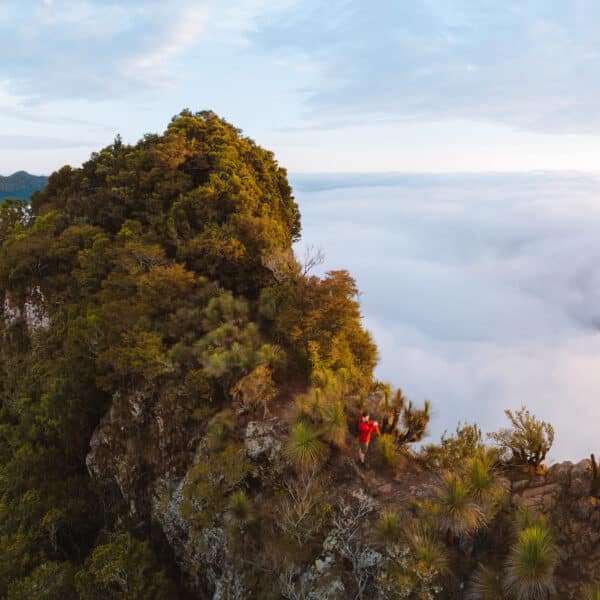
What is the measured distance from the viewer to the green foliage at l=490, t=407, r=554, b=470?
1260 cm

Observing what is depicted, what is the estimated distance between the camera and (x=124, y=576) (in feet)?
54.6

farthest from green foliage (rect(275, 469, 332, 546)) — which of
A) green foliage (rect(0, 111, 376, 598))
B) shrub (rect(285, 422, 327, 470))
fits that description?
shrub (rect(285, 422, 327, 470))

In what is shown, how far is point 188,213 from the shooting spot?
26.4 meters

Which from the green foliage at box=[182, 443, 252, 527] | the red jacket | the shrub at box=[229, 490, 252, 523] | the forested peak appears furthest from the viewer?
the forested peak

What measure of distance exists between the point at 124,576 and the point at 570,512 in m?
16.9

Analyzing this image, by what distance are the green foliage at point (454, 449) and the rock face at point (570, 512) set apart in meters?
1.59

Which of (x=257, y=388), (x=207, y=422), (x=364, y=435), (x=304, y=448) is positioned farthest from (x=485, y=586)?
(x=207, y=422)

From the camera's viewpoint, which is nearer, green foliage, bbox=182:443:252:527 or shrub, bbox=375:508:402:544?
shrub, bbox=375:508:402:544

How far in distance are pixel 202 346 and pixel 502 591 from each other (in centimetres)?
1337

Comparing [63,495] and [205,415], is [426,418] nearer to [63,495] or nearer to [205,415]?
[205,415]

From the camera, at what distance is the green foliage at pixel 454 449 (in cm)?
1334

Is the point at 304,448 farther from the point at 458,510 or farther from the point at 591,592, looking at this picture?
the point at 591,592

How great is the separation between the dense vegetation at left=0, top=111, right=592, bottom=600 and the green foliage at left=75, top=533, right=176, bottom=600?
0.08 meters

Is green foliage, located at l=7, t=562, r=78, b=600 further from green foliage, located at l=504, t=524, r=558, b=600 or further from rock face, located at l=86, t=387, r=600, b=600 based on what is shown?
green foliage, located at l=504, t=524, r=558, b=600
